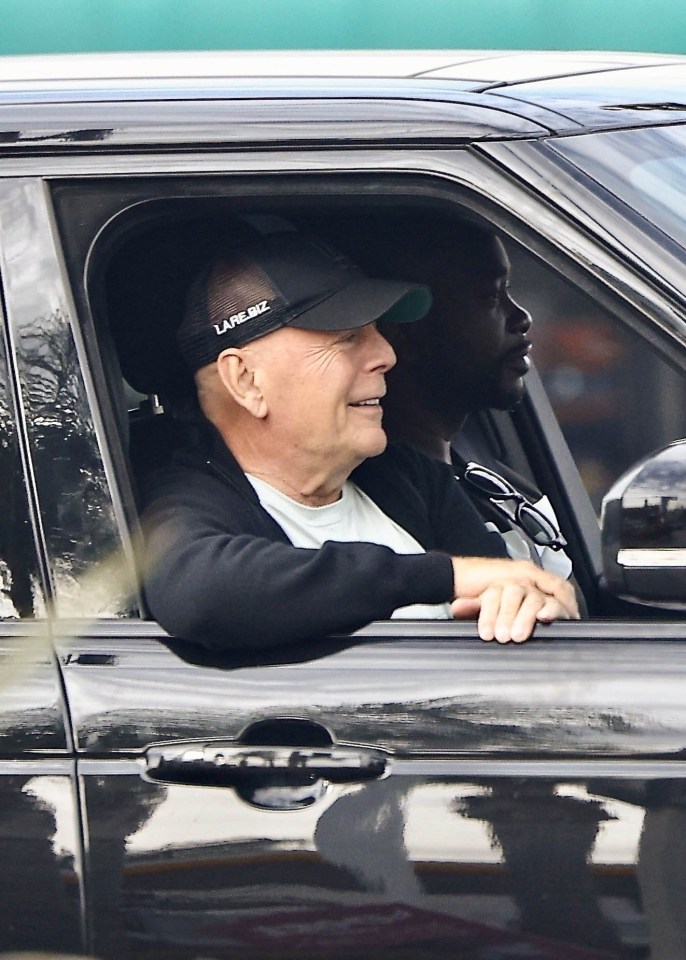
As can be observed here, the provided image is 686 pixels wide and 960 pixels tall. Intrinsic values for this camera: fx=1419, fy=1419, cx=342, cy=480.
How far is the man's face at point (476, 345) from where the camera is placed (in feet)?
8.98

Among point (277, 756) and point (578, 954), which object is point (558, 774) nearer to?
point (578, 954)

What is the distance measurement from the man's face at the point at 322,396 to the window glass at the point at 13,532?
1.61 ft

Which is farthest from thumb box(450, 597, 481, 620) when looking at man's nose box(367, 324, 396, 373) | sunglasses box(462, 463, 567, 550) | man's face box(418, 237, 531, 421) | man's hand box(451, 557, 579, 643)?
man's face box(418, 237, 531, 421)

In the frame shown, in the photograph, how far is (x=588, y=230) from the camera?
1.63 metres

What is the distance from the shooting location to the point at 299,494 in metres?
2.19

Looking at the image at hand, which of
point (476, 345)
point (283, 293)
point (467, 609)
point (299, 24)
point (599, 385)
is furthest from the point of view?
point (599, 385)

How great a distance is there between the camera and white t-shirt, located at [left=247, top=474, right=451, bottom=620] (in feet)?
6.97

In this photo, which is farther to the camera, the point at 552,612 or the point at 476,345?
the point at 476,345

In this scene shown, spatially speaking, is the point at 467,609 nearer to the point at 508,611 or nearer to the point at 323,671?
the point at 508,611

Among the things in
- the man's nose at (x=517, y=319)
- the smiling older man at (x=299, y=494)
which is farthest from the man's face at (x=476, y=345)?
the smiling older man at (x=299, y=494)

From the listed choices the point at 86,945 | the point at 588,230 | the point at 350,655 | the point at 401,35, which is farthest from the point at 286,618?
the point at 401,35

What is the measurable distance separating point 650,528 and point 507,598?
230 mm

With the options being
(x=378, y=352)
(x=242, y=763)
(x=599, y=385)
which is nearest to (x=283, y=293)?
(x=378, y=352)

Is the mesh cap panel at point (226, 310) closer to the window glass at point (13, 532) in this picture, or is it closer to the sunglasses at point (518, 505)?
the window glass at point (13, 532)
